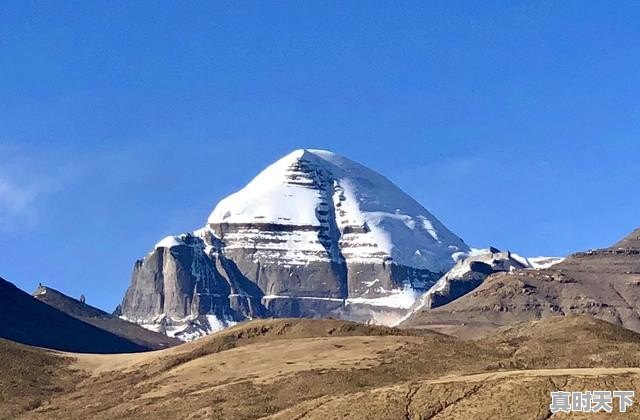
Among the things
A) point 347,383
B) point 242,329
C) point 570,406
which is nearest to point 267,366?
point 347,383

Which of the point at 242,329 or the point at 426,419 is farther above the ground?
the point at 242,329

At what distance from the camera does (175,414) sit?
140 metres

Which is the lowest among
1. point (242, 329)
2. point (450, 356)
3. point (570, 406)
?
point (570, 406)

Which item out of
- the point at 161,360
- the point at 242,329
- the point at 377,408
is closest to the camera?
the point at 377,408

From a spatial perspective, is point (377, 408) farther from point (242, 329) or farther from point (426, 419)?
point (242, 329)

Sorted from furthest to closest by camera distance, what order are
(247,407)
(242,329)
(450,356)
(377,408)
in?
(242,329), (450,356), (247,407), (377,408)

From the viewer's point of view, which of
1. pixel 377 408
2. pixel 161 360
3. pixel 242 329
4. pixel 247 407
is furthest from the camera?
pixel 242 329

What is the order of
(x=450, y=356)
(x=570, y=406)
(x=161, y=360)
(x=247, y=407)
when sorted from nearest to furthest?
1. (x=570, y=406)
2. (x=247, y=407)
3. (x=450, y=356)
4. (x=161, y=360)

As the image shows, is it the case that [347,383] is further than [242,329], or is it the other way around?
[242,329]

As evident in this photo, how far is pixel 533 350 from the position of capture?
162750mm

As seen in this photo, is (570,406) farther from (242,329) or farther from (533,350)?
(242,329)

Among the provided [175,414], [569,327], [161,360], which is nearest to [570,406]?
[175,414]

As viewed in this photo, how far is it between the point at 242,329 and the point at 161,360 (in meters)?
17.6

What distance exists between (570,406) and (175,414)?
43624 millimetres
